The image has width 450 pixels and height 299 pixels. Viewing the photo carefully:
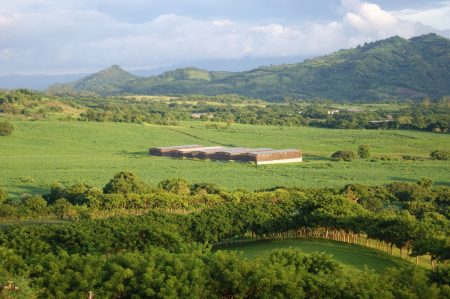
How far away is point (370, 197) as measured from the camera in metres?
53.1

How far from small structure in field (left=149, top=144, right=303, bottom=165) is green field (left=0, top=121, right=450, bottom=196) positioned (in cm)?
251

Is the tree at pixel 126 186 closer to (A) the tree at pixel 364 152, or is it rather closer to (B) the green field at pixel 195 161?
(B) the green field at pixel 195 161

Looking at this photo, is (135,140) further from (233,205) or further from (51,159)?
(233,205)

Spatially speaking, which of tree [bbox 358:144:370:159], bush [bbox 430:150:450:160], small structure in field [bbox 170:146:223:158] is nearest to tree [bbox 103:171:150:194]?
small structure in field [bbox 170:146:223:158]

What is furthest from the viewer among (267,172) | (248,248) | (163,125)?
(163,125)

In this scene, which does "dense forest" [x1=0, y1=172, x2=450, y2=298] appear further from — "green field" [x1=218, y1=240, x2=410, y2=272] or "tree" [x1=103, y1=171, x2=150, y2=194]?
"green field" [x1=218, y1=240, x2=410, y2=272]

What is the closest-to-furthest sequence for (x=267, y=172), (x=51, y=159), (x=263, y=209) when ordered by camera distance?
(x=263, y=209), (x=267, y=172), (x=51, y=159)

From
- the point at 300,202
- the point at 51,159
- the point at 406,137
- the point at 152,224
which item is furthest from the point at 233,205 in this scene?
the point at 406,137

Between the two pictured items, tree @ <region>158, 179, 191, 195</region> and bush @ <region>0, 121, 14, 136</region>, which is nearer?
tree @ <region>158, 179, 191, 195</region>

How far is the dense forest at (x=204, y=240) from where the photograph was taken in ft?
78.0

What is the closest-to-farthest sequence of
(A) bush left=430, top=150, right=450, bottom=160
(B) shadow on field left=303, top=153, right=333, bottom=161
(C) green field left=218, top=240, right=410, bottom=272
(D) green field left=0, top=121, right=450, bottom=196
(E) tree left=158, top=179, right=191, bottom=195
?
1. (C) green field left=218, top=240, right=410, bottom=272
2. (E) tree left=158, top=179, right=191, bottom=195
3. (D) green field left=0, top=121, right=450, bottom=196
4. (A) bush left=430, top=150, right=450, bottom=160
5. (B) shadow on field left=303, top=153, right=333, bottom=161

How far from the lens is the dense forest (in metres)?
23.8

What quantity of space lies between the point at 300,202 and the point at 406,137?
233 ft

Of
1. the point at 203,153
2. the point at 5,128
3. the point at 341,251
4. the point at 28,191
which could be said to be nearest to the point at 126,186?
the point at 28,191
